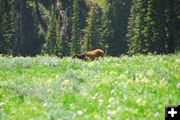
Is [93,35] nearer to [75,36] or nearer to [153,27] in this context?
[75,36]

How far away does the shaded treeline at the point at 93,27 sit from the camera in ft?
233

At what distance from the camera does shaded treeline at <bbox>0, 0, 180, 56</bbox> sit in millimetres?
70938

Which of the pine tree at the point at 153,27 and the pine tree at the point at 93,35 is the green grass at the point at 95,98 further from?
the pine tree at the point at 93,35

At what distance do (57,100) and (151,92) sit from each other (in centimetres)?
230

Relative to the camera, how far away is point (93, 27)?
4382 inches

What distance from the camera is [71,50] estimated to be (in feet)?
378

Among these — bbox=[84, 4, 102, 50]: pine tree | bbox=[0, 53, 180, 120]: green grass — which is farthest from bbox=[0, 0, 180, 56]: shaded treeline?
bbox=[0, 53, 180, 120]: green grass

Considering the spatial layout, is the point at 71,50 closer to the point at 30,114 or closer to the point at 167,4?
the point at 167,4

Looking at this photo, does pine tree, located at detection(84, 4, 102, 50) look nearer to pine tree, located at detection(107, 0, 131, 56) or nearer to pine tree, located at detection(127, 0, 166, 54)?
pine tree, located at detection(107, 0, 131, 56)

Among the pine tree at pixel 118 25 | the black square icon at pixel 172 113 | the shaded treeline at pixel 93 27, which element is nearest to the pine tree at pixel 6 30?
the shaded treeline at pixel 93 27

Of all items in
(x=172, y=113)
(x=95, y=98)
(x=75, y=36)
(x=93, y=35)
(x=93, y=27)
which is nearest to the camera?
(x=172, y=113)

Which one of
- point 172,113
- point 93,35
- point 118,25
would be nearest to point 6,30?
point 93,35

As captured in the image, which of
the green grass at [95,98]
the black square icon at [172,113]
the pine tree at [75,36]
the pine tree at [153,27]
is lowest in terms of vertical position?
the pine tree at [75,36]

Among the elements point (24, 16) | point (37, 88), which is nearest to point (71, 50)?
point (24, 16)
